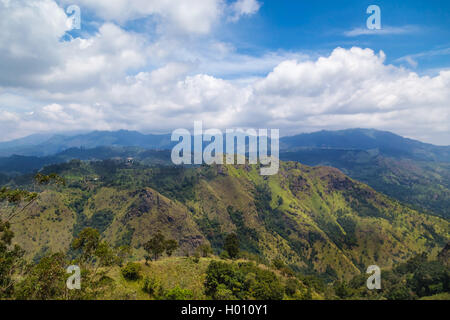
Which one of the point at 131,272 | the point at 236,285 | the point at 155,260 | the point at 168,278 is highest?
the point at 131,272

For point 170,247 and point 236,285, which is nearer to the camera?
point 236,285

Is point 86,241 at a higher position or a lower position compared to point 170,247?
higher

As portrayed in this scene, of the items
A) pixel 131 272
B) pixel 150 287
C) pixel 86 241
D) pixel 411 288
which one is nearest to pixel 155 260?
pixel 131 272

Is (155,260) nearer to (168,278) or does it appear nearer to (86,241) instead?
(168,278)
